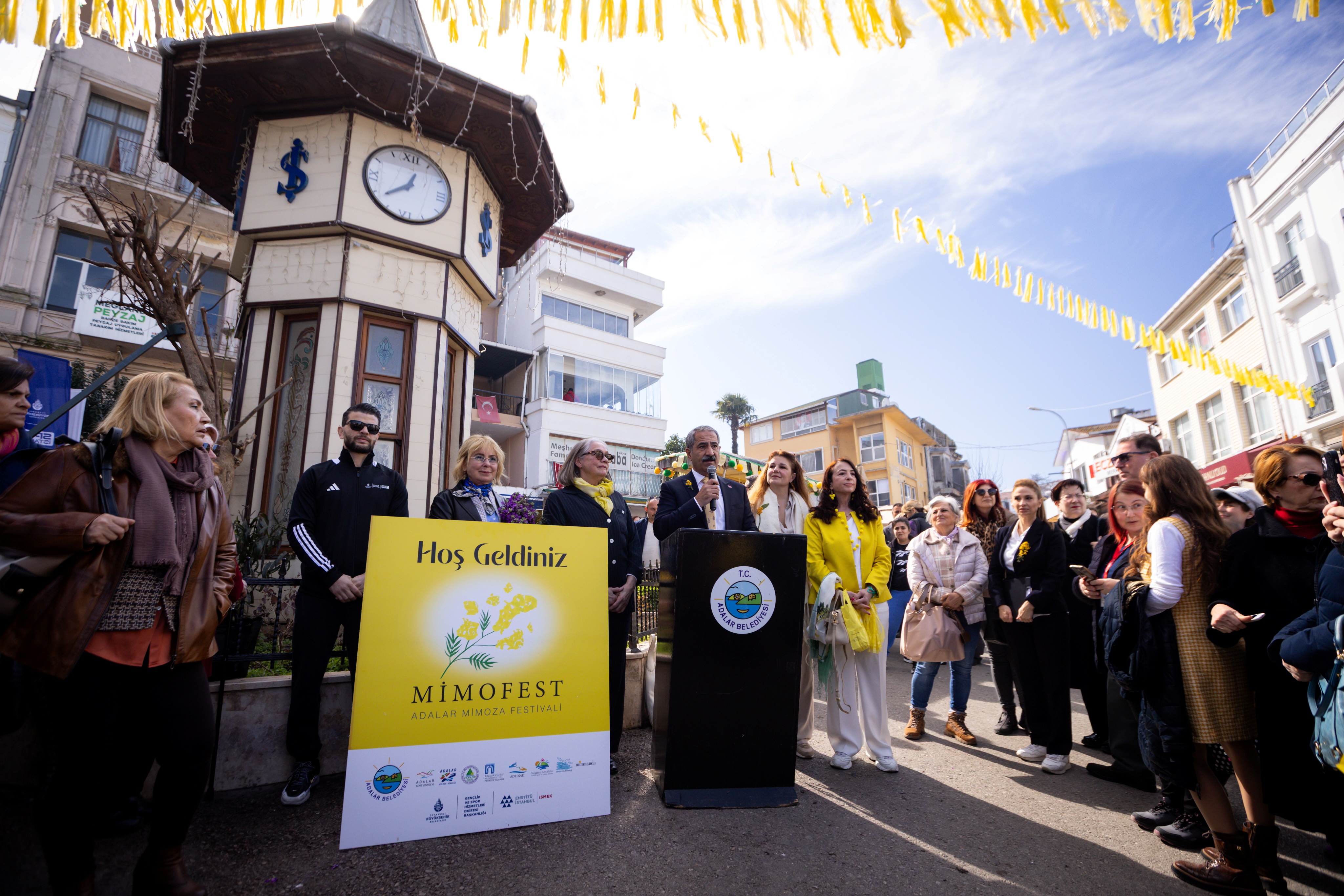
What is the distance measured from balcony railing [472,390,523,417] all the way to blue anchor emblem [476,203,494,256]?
15553 mm

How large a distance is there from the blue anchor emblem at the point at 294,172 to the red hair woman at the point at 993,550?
7.98 meters

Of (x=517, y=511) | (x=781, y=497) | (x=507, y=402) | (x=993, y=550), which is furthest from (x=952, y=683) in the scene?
(x=507, y=402)

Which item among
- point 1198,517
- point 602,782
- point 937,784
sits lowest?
point 937,784

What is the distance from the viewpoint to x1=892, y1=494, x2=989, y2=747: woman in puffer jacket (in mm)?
4539

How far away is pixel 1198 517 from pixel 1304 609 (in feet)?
1.75

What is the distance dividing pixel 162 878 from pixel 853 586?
12.1 ft

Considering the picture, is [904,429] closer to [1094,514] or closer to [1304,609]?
[1094,514]

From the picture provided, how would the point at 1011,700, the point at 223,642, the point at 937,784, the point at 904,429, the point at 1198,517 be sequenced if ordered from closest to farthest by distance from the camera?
the point at 1198,517 < the point at 223,642 < the point at 937,784 < the point at 1011,700 < the point at 904,429

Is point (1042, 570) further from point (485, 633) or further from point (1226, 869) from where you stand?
point (485, 633)

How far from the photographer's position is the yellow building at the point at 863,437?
1464 inches

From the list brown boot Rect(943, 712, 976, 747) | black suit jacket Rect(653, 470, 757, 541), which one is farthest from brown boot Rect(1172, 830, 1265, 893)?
black suit jacket Rect(653, 470, 757, 541)

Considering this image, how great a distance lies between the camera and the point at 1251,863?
7.96 feet

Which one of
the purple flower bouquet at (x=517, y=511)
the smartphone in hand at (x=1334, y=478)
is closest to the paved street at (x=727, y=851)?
the smartphone in hand at (x=1334, y=478)

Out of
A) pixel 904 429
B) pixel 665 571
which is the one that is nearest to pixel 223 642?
pixel 665 571
